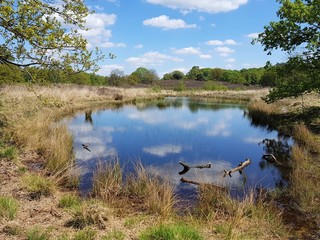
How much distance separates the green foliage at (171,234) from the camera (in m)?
5.43

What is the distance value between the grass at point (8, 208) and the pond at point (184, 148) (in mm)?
2694

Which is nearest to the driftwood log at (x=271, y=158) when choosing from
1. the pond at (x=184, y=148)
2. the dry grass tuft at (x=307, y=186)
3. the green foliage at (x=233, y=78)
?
the pond at (x=184, y=148)

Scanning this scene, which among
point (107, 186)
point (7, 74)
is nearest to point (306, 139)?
point (107, 186)

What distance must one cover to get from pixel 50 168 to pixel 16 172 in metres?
1.19

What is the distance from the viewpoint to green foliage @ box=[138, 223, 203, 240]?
17.8 ft

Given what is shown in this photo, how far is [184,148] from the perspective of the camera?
16.3 metres

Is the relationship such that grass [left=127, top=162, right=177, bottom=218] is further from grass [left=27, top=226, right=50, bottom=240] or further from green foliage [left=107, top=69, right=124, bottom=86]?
green foliage [left=107, top=69, right=124, bottom=86]

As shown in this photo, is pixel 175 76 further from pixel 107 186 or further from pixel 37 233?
pixel 37 233

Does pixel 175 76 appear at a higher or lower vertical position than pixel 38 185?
higher

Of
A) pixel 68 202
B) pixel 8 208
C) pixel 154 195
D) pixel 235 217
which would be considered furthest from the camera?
pixel 154 195

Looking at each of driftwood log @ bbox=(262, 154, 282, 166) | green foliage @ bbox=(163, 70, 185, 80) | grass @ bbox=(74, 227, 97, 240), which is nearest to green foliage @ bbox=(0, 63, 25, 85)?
driftwood log @ bbox=(262, 154, 282, 166)

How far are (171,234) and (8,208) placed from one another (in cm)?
317

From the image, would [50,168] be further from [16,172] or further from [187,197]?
[187,197]

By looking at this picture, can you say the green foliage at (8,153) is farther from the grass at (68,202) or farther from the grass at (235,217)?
the grass at (235,217)
